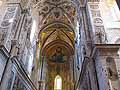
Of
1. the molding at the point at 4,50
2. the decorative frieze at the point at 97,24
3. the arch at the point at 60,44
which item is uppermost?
the arch at the point at 60,44

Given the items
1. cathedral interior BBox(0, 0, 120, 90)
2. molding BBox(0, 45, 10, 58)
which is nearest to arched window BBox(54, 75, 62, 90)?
cathedral interior BBox(0, 0, 120, 90)

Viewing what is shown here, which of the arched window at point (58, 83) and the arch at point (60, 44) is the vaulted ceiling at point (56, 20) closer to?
the arch at point (60, 44)

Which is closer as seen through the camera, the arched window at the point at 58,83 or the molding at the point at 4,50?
the molding at the point at 4,50

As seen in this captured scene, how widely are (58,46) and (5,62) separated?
15.8 m

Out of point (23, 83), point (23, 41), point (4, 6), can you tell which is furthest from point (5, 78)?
point (4, 6)

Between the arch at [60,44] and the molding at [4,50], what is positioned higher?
the arch at [60,44]

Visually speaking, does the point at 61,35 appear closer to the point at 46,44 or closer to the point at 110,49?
the point at 46,44

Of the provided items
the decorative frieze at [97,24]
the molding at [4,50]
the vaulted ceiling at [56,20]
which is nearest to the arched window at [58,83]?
the vaulted ceiling at [56,20]

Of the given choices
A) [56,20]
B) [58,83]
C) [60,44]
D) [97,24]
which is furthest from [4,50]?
[58,83]

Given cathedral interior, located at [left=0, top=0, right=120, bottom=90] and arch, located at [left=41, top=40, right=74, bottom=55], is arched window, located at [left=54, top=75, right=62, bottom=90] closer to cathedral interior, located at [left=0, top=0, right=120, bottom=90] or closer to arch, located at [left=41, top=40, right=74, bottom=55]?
arch, located at [left=41, top=40, right=74, bottom=55]

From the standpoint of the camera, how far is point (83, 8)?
1135cm

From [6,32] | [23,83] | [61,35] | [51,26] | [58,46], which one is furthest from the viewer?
[58,46]

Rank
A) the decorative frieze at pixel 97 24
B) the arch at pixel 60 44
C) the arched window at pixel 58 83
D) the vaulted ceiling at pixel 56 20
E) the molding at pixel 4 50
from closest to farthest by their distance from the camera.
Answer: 1. the molding at pixel 4 50
2. the decorative frieze at pixel 97 24
3. the vaulted ceiling at pixel 56 20
4. the arched window at pixel 58 83
5. the arch at pixel 60 44

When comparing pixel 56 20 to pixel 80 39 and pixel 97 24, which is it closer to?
pixel 80 39
